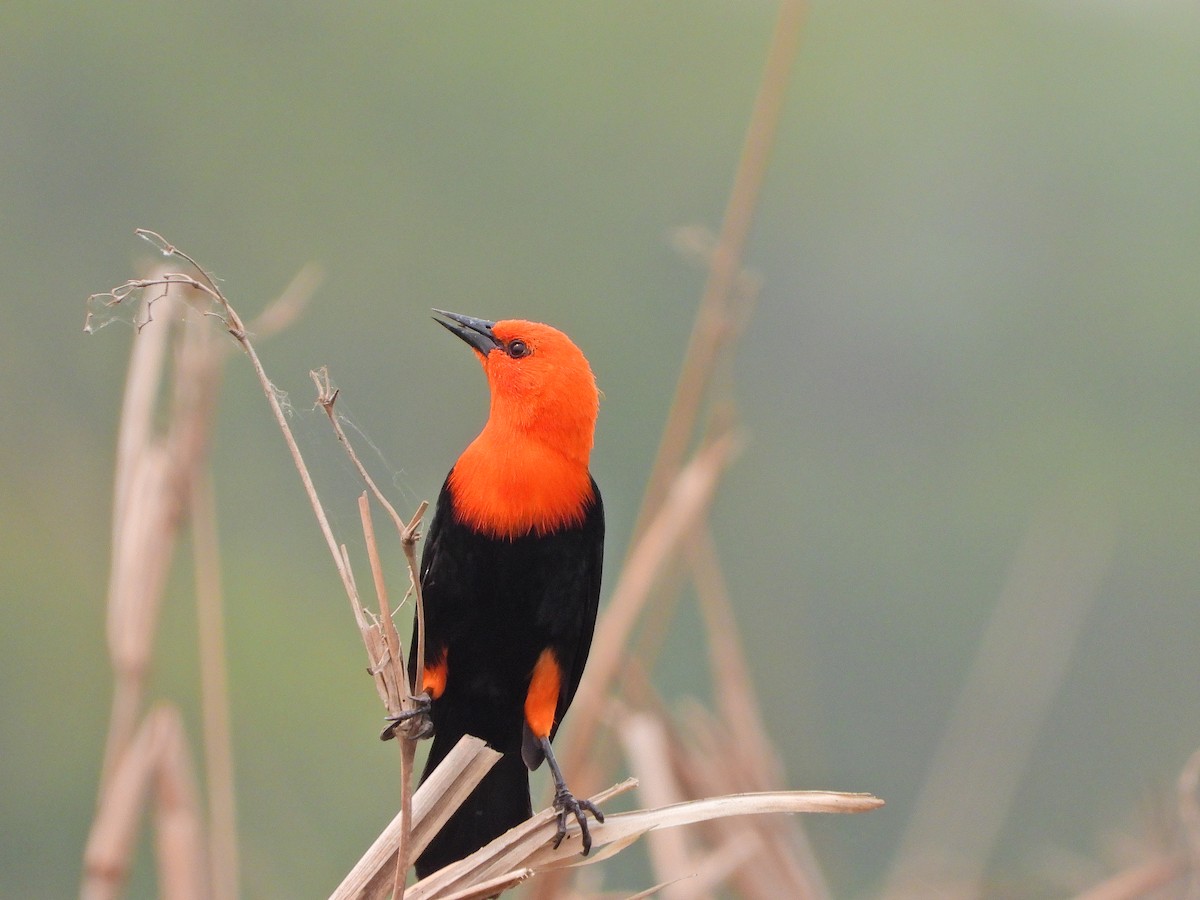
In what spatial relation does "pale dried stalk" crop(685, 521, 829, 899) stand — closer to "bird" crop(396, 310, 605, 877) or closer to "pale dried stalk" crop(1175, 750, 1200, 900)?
"bird" crop(396, 310, 605, 877)

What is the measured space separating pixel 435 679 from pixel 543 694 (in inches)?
7.7

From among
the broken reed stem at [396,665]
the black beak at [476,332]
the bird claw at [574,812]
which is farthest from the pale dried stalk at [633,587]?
the broken reed stem at [396,665]

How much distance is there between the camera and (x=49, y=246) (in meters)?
4.61

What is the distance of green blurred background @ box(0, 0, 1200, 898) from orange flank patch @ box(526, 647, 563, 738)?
2352 mm

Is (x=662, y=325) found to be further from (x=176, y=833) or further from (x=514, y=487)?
(x=176, y=833)

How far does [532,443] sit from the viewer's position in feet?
5.90

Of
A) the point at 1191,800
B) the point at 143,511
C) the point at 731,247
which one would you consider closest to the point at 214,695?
the point at 143,511

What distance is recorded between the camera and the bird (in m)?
1.80

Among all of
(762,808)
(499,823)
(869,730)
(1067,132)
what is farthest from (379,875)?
(1067,132)

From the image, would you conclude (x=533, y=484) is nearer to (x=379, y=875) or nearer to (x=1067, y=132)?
(x=379, y=875)

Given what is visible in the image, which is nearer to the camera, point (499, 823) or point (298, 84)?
point (499, 823)

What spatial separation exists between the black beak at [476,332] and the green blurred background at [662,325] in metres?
2.28

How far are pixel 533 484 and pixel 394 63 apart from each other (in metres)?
4.62

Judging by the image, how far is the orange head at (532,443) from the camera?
5.86ft
